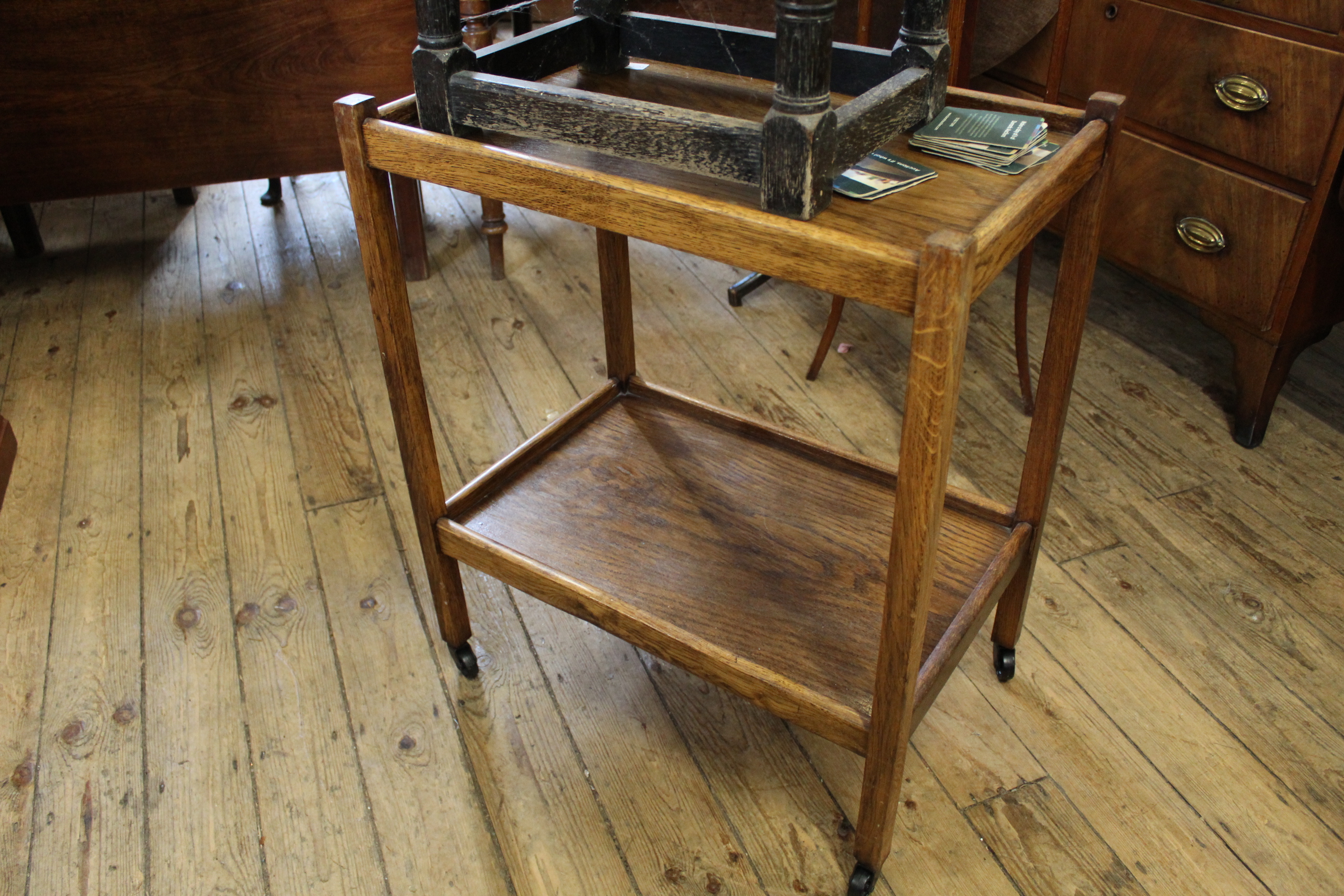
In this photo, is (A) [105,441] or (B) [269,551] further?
(A) [105,441]

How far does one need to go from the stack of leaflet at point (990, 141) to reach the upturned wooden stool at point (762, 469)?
0.02 meters

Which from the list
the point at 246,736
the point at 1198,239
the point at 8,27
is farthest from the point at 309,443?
the point at 1198,239

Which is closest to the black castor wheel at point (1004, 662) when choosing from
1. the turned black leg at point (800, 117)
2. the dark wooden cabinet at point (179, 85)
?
the turned black leg at point (800, 117)

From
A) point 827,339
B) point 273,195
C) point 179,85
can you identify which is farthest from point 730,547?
point 273,195

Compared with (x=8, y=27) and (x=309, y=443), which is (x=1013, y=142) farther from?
(x=8, y=27)

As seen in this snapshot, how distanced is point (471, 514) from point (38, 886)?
65cm

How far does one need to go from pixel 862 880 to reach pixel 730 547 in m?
0.42

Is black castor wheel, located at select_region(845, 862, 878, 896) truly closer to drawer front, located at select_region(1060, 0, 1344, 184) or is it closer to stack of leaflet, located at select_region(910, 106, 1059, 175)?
stack of leaflet, located at select_region(910, 106, 1059, 175)

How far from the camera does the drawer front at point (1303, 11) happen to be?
1598 mm

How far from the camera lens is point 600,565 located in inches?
52.7

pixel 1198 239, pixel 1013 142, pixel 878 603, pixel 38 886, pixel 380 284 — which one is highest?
pixel 1013 142

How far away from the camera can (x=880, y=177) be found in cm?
103

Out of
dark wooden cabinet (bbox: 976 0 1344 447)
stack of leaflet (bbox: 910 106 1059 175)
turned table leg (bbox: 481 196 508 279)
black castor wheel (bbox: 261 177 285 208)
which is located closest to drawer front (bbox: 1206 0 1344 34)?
dark wooden cabinet (bbox: 976 0 1344 447)

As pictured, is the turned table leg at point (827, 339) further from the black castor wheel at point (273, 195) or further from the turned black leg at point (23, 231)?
the turned black leg at point (23, 231)
